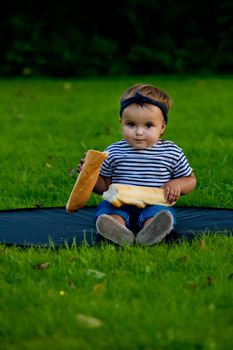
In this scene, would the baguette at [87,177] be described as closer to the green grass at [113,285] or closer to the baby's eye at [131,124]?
the baby's eye at [131,124]

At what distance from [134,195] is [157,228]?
0.43 metres

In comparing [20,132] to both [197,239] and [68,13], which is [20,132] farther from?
[68,13]

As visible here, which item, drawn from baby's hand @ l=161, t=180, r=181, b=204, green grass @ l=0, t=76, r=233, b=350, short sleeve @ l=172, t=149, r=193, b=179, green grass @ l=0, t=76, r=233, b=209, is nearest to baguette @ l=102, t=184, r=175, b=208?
baby's hand @ l=161, t=180, r=181, b=204

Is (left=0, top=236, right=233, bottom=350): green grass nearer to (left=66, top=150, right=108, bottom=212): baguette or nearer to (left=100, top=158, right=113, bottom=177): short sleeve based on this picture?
(left=66, top=150, right=108, bottom=212): baguette

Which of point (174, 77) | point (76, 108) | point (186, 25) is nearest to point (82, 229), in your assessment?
point (76, 108)

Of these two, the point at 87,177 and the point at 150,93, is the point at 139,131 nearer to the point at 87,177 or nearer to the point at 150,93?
the point at 150,93

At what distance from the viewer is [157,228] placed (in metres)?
4.27

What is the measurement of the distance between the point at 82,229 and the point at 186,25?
12.1 m

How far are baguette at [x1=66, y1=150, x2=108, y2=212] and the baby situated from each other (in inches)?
3.1

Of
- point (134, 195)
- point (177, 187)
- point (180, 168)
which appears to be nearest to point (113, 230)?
point (134, 195)

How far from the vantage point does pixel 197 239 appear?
4367mm

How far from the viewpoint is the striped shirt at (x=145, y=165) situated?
4770 mm

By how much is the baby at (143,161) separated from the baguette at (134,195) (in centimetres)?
3

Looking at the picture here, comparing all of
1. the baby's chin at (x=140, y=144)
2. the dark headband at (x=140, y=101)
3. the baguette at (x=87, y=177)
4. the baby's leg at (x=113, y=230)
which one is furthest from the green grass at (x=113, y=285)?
the dark headband at (x=140, y=101)
